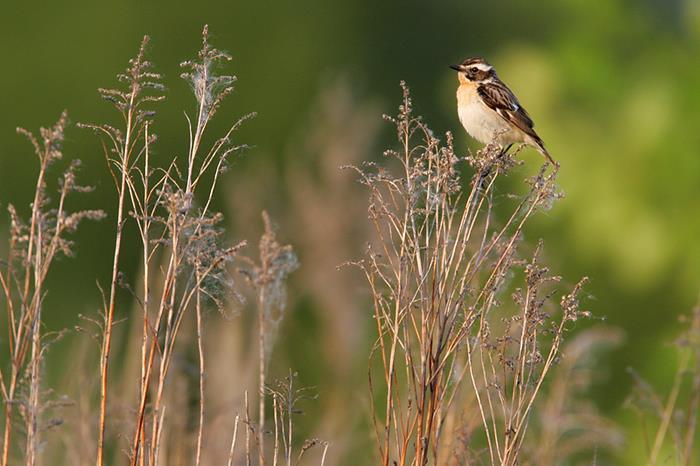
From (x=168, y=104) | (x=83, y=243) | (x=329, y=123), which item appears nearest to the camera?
(x=329, y=123)

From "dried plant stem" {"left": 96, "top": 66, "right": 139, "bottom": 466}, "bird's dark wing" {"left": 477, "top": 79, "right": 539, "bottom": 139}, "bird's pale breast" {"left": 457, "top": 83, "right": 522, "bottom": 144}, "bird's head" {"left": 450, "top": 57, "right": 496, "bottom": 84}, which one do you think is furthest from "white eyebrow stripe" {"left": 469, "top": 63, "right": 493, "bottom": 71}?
"dried plant stem" {"left": 96, "top": 66, "right": 139, "bottom": 466}

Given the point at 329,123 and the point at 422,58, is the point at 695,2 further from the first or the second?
the point at 422,58

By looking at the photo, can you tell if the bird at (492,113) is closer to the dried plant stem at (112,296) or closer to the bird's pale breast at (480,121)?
the bird's pale breast at (480,121)

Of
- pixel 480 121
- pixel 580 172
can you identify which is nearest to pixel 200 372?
pixel 480 121

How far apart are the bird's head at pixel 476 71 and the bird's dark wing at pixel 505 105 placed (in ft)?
0.51

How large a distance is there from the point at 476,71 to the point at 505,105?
45 centimetres

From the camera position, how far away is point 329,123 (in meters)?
8.61

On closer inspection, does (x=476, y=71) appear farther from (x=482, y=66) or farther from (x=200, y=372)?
(x=200, y=372)

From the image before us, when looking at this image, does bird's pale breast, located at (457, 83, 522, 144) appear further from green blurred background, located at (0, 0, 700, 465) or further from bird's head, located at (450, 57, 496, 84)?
green blurred background, located at (0, 0, 700, 465)

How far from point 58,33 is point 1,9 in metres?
1.33

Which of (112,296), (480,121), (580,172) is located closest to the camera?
(112,296)

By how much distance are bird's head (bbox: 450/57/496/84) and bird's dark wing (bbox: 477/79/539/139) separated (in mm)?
155

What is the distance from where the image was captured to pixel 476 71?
6.24 m

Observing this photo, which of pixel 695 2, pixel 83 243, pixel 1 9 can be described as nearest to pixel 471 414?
pixel 695 2
